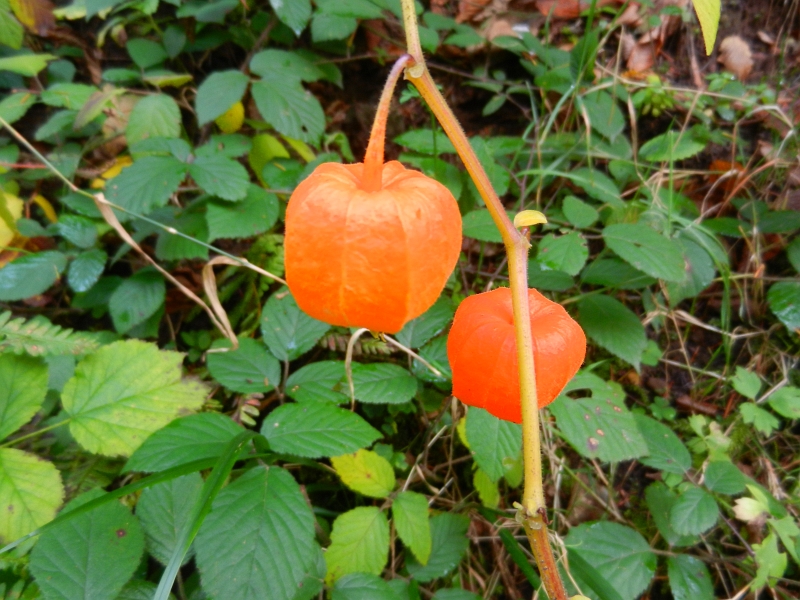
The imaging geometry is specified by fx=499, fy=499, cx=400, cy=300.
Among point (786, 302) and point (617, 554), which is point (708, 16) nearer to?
point (617, 554)

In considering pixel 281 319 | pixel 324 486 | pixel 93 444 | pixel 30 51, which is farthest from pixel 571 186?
pixel 30 51

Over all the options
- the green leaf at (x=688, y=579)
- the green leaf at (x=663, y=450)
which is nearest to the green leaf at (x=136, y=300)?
the green leaf at (x=663, y=450)

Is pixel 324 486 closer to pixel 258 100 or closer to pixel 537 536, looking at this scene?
pixel 537 536

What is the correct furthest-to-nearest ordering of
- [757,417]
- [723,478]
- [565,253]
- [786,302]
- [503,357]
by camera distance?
[786,302]
[757,417]
[565,253]
[723,478]
[503,357]

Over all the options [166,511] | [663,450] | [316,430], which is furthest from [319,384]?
[663,450]

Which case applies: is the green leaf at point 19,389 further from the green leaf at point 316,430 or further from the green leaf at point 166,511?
the green leaf at point 316,430
